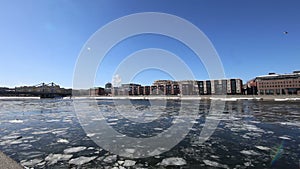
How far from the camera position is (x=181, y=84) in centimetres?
10244

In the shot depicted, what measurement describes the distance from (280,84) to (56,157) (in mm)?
94910

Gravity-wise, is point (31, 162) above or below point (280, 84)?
below

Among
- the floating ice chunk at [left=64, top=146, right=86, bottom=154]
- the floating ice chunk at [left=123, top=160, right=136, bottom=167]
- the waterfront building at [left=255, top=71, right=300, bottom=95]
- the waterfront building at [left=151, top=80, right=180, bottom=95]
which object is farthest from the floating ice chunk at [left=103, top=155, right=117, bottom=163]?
the waterfront building at [left=151, top=80, right=180, bottom=95]

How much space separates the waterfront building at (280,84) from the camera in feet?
243

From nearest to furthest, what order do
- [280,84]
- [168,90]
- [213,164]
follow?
[213,164]
[280,84]
[168,90]

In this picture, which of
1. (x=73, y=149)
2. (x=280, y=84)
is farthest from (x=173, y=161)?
(x=280, y=84)

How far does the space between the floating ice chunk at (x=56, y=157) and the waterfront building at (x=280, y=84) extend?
9248 centimetres

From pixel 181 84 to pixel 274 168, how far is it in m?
101

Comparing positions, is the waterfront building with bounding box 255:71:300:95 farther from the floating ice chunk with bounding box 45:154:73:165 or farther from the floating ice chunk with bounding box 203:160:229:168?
the floating ice chunk with bounding box 45:154:73:165

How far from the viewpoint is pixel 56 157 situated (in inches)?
160

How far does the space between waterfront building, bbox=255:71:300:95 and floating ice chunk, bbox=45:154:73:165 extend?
303 feet

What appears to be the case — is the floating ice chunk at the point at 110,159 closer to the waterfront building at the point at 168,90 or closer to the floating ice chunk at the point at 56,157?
the floating ice chunk at the point at 56,157

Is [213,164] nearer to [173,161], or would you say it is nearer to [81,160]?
[173,161]

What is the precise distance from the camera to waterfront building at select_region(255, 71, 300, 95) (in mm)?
73938
